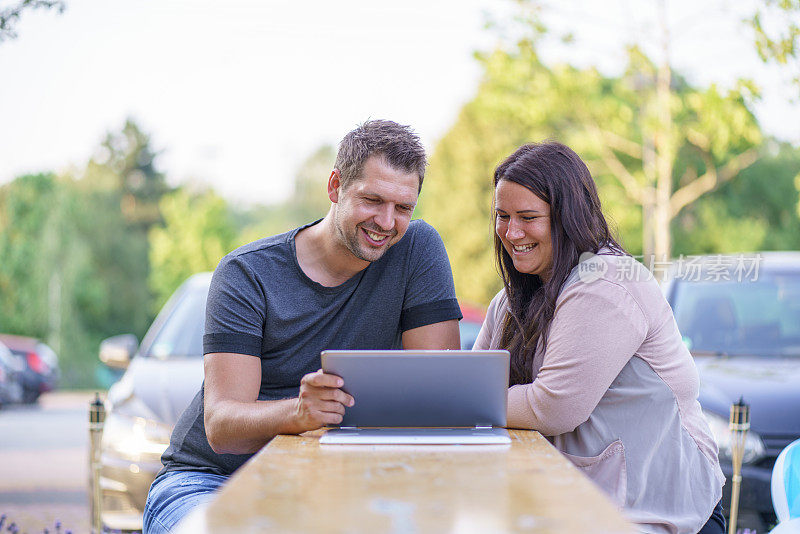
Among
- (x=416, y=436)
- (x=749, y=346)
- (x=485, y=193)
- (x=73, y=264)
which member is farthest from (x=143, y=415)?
(x=73, y=264)

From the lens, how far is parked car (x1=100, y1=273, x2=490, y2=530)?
5.25m

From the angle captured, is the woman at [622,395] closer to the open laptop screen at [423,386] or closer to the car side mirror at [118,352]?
the open laptop screen at [423,386]

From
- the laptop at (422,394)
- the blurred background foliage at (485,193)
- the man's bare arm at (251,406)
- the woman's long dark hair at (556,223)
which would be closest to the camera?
the laptop at (422,394)

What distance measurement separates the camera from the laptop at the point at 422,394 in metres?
2.39

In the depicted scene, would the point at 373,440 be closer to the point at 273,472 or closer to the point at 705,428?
the point at 273,472

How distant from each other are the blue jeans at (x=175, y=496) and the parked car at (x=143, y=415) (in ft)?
6.33

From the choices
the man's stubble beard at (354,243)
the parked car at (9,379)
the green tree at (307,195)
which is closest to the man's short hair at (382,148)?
the man's stubble beard at (354,243)

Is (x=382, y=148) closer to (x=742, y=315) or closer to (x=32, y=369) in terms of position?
(x=742, y=315)

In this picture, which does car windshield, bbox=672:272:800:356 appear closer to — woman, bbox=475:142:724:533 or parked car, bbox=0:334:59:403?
woman, bbox=475:142:724:533

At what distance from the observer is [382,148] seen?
3.23m

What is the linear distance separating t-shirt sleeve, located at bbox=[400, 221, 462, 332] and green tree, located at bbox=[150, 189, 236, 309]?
3294 centimetres

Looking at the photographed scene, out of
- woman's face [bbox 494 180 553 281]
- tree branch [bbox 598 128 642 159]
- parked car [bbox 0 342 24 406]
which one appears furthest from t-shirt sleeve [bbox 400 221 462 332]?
parked car [bbox 0 342 24 406]

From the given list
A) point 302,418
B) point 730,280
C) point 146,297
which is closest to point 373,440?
point 302,418

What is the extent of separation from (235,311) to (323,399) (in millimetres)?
809
